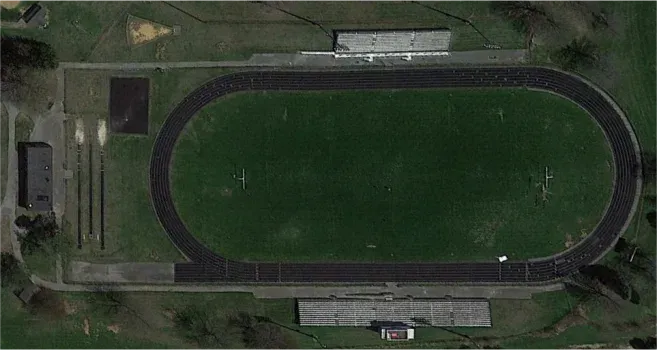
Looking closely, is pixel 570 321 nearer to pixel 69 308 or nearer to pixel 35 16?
pixel 69 308

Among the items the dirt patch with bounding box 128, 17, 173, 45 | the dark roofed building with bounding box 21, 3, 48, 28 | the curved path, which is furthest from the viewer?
the dark roofed building with bounding box 21, 3, 48, 28

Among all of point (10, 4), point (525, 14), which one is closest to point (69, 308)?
point (10, 4)

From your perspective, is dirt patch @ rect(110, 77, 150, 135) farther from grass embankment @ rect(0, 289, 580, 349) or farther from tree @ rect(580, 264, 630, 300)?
tree @ rect(580, 264, 630, 300)

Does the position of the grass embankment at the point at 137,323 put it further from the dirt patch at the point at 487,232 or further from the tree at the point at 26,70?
the tree at the point at 26,70

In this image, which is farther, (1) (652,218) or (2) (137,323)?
(2) (137,323)

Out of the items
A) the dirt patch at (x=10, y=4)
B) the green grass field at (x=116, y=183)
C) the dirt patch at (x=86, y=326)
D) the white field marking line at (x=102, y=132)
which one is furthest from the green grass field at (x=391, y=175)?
the dirt patch at (x=10, y=4)

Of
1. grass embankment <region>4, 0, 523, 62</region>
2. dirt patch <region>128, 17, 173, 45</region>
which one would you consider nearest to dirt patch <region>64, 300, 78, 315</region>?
grass embankment <region>4, 0, 523, 62</region>

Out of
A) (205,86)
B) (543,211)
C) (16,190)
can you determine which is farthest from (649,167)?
(16,190)

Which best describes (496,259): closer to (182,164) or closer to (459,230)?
(459,230)
